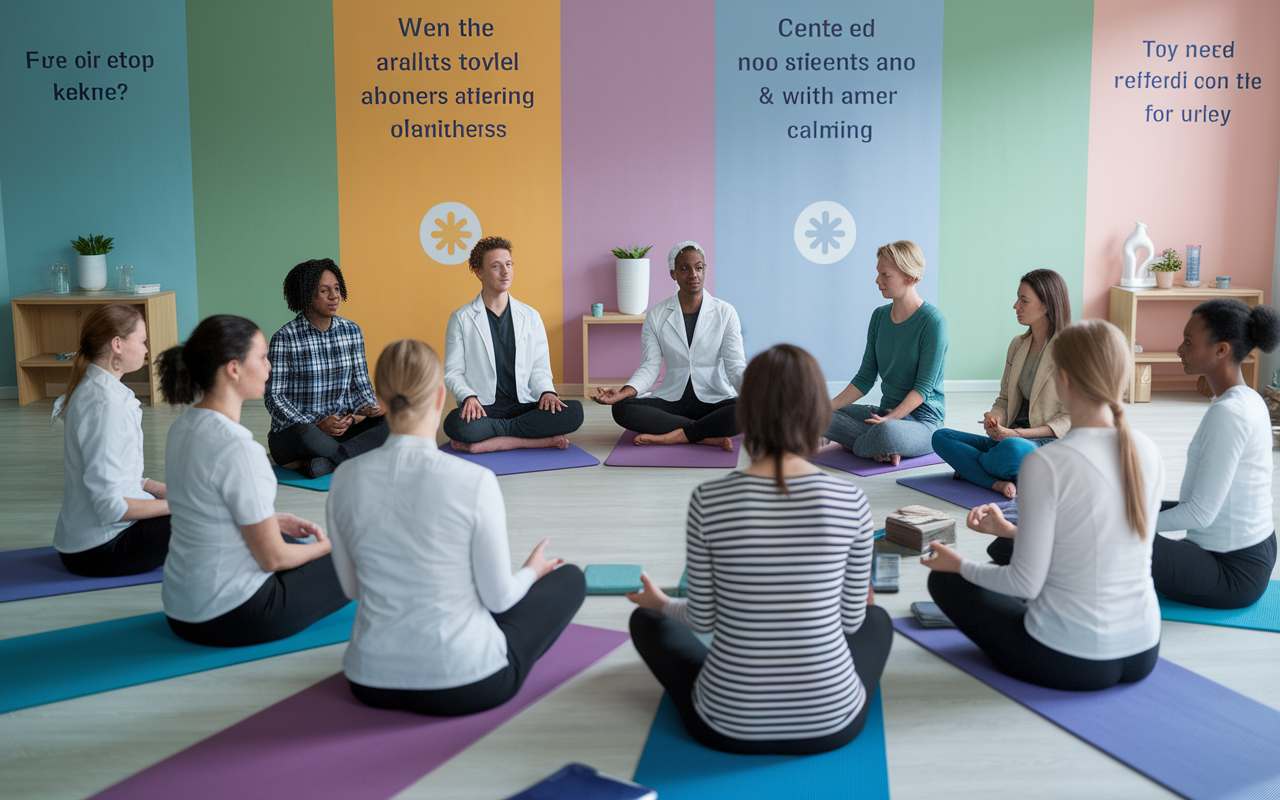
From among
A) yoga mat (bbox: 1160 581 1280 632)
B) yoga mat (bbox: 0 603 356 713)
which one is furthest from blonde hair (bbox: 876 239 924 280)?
yoga mat (bbox: 0 603 356 713)

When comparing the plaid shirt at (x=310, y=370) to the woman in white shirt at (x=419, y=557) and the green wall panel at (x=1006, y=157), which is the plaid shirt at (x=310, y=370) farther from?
the green wall panel at (x=1006, y=157)

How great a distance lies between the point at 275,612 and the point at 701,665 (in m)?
1.21

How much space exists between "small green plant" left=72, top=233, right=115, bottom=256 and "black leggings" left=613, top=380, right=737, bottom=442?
12.3ft

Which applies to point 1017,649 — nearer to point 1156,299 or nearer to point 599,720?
point 599,720

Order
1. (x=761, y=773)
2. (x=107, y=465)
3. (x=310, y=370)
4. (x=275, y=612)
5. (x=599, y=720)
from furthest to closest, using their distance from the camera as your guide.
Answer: (x=310, y=370) < (x=107, y=465) < (x=275, y=612) < (x=599, y=720) < (x=761, y=773)

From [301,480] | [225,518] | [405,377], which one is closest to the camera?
[405,377]

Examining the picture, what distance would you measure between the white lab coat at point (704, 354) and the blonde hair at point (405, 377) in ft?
10.2

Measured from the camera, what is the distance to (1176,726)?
2.35 metres

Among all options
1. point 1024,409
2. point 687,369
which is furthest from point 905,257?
point 687,369

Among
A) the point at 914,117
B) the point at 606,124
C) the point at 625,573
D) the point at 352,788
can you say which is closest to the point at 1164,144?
the point at 914,117

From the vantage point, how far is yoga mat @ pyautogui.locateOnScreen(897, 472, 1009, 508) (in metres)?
4.18

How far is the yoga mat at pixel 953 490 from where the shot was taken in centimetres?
418

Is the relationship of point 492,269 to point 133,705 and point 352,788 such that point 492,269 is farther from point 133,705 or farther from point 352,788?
point 352,788

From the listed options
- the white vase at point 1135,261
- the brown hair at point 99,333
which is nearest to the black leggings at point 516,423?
the brown hair at point 99,333
